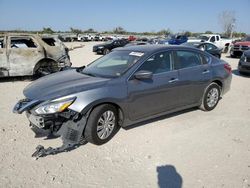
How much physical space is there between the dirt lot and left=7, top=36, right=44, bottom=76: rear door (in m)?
3.88

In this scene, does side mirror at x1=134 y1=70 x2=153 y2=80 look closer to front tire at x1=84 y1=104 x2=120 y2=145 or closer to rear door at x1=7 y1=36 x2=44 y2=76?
front tire at x1=84 y1=104 x2=120 y2=145

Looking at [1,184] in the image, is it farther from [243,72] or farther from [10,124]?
[243,72]

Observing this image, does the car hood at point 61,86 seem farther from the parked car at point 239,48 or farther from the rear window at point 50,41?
the parked car at point 239,48

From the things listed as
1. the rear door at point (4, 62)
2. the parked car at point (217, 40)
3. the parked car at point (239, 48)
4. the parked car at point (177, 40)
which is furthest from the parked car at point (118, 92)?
the parked car at point (177, 40)

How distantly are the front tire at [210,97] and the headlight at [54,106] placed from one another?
3.39 metres

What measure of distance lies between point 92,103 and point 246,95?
580cm

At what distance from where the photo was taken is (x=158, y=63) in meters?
5.21

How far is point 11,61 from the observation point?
9234 mm

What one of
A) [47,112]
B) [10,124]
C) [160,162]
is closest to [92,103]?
[47,112]

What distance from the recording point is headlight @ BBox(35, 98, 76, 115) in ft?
Answer: 13.3

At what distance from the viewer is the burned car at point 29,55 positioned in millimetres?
9242

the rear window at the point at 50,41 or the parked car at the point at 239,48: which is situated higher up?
the rear window at the point at 50,41

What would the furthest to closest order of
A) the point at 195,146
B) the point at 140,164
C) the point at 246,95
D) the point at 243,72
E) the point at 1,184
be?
1. the point at 243,72
2. the point at 246,95
3. the point at 195,146
4. the point at 140,164
5. the point at 1,184

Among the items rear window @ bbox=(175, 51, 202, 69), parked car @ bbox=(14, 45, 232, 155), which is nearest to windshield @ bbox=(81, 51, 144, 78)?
parked car @ bbox=(14, 45, 232, 155)
